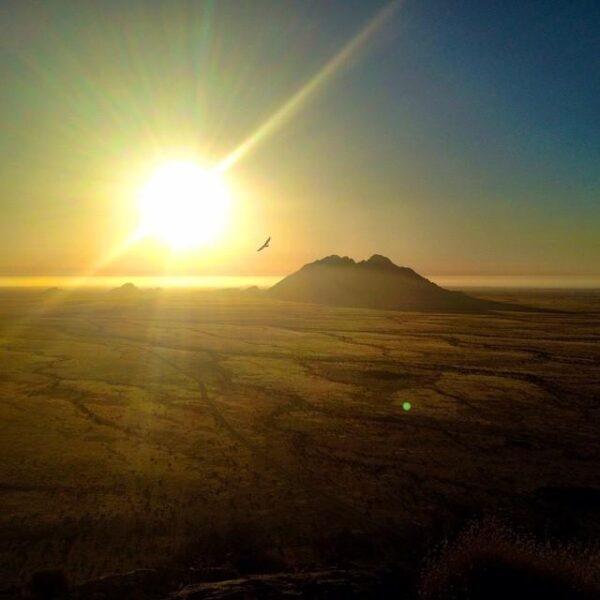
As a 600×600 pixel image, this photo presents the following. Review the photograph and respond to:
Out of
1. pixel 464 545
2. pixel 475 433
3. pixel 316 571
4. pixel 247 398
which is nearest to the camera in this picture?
pixel 316 571

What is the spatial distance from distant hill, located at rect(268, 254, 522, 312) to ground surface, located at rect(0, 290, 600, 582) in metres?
36.0

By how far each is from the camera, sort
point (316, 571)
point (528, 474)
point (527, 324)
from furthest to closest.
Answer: point (527, 324), point (528, 474), point (316, 571)

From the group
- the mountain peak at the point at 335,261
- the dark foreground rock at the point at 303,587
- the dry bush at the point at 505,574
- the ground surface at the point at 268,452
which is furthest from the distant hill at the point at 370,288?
the dark foreground rock at the point at 303,587

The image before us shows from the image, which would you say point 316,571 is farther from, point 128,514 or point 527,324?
point 527,324

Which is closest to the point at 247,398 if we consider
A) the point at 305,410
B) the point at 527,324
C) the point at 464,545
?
the point at 305,410

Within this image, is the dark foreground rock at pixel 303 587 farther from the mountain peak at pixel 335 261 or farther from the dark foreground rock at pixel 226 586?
the mountain peak at pixel 335 261

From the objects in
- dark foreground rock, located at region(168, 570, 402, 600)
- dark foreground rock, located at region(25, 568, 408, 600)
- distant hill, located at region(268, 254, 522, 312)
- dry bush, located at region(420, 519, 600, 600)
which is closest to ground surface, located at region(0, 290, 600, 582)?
dark foreground rock, located at region(25, 568, 408, 600)

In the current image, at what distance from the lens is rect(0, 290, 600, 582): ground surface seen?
5.52m

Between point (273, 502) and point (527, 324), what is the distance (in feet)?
103

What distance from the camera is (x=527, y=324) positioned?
107 ft

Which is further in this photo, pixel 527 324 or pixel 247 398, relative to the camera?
pixel 527 324

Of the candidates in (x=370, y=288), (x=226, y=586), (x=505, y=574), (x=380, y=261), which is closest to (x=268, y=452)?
(x=226, y=586)

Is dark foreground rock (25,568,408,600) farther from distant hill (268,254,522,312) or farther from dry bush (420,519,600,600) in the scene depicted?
distant hill (268,254,522,312)

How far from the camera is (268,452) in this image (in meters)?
8.07
